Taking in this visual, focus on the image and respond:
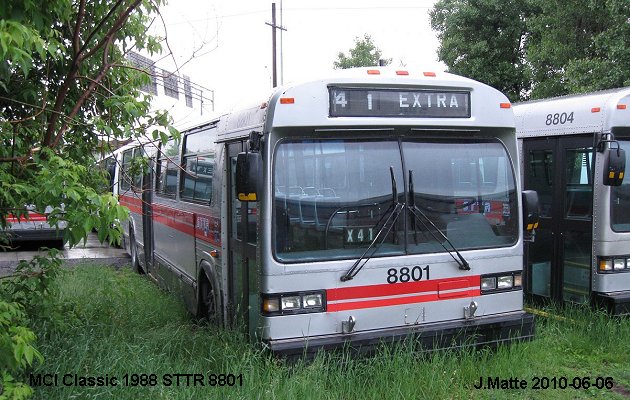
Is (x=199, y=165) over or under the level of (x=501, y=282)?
over

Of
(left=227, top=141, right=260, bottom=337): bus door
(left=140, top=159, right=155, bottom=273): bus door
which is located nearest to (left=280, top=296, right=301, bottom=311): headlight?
(left=227, top=141, right=260, bottom=337): bus door

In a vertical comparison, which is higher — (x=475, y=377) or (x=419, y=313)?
(x=419, y=313)

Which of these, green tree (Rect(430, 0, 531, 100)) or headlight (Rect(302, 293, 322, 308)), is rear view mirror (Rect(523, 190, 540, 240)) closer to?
headlight (Rect(302, 293, 322, 308))

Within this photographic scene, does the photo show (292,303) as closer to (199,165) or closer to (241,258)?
(241,258)

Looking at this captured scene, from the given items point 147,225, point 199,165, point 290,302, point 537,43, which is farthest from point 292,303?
point 537,43

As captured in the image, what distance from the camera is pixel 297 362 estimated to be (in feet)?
15.6

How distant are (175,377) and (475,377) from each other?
2439mm

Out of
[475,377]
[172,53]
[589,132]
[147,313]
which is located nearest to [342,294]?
[475,377]

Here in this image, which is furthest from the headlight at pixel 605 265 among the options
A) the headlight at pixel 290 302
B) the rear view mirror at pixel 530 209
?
the headlight at pixel 290 302

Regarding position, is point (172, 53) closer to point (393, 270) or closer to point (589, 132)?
point (393, 270)

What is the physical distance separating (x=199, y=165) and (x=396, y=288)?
3.27 m

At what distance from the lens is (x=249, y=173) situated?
186 inches

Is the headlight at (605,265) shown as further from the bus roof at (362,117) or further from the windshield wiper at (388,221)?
the windshield wiper at (388,221)

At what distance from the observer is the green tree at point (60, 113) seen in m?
3.58
